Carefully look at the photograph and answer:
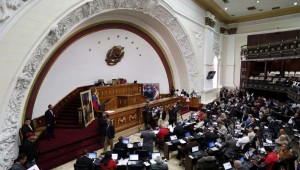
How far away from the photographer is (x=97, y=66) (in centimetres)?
1255

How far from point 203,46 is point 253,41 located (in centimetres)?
614

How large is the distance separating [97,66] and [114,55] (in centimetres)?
132

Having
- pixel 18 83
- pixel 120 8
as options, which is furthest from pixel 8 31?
pixel 120 8

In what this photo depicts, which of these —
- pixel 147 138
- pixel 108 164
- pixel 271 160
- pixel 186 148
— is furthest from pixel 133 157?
pixel 271 160

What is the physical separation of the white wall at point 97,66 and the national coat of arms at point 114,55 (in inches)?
9.6

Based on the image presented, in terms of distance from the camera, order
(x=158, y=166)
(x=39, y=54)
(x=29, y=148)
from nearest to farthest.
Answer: (x=158, y=166)
(x=29, y=148)
(x=39, y=54)

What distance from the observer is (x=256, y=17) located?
63.1ft

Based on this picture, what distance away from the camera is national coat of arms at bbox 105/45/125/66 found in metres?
13.0

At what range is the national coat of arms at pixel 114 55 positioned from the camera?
12953mm

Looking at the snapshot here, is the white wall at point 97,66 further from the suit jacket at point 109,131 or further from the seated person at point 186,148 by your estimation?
the seated person at point 186,148

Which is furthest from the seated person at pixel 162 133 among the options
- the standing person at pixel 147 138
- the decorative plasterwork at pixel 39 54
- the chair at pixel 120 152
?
the decorative plasterwork at pixel 39 54

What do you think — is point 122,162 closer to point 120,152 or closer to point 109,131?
point 120,152

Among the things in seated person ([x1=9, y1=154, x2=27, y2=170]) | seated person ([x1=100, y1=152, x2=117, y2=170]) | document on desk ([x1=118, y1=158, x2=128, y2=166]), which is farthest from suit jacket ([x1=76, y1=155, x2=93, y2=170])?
seated person ([x1=9, y1=154, x2=27, y2=170])

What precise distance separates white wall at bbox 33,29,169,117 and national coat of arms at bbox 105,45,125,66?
0.24m
